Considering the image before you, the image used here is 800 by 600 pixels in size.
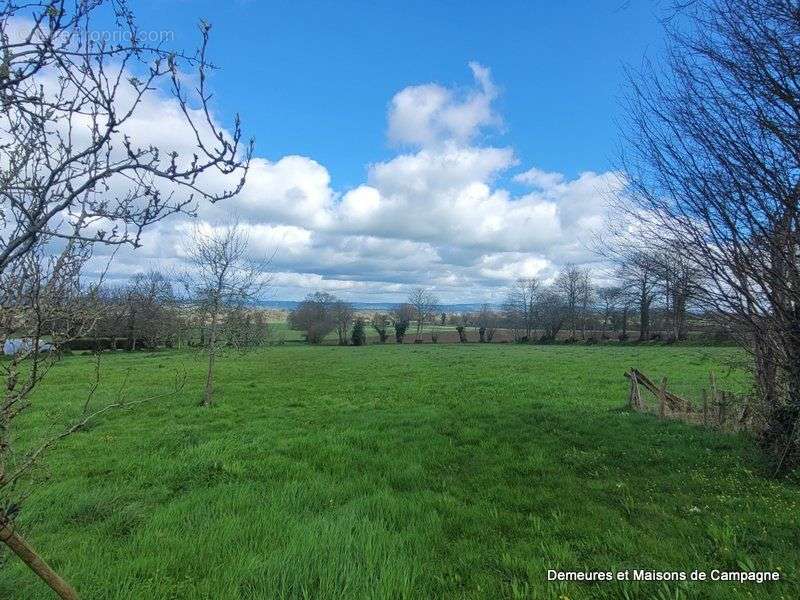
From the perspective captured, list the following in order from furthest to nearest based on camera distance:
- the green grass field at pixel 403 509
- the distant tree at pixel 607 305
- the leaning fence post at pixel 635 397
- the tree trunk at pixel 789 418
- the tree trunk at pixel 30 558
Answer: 1. the distant tree at pixel 607 305
2. the leaning fence post at pixel 635 397
3. the tree trunk at pixel 789 418
4. the green grass field at pixel 403 509
5. the tree trunk at pixel 30 558

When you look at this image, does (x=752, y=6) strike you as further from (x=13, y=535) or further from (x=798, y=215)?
(x=13, y=535)

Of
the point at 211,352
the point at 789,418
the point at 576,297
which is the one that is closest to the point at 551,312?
the point at 576,297

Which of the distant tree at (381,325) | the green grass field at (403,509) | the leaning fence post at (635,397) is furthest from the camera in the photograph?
the distant tree at (381,325)

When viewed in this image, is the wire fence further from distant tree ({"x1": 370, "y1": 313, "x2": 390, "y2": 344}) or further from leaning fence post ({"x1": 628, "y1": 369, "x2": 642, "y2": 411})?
distant tree ({"x1": 370, "y1": 313, "x2": 390, "y2": 344})

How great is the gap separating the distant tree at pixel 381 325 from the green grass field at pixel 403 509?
175 feet

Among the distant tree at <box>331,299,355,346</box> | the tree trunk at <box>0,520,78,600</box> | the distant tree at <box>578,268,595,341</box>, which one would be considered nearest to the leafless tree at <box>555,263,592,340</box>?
→ the distant tree at <box>578,268,595,341</box>

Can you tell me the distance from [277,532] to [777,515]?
5.64 metres

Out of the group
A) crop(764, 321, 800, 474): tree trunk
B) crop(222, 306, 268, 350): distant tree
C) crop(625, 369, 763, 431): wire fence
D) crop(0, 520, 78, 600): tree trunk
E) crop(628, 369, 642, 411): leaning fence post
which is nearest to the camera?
crop(0, 520, 78, 600): tree trunk

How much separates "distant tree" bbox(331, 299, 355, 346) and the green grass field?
170 feet

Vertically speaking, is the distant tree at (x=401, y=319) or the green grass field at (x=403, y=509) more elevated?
the distant tree at (x=401, y=319)

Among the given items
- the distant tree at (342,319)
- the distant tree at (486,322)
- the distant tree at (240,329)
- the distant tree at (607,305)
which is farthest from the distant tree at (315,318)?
the distant tree at (240,329)

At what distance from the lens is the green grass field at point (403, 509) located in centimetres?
382

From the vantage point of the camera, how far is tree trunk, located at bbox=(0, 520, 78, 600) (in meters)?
2.19

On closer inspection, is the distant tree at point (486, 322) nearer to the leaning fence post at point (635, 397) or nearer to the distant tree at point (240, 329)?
the distant tree at point (240, 329)
